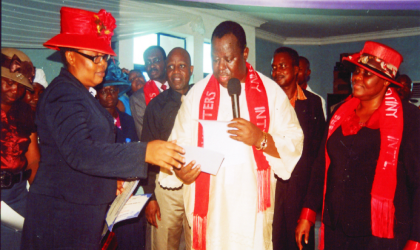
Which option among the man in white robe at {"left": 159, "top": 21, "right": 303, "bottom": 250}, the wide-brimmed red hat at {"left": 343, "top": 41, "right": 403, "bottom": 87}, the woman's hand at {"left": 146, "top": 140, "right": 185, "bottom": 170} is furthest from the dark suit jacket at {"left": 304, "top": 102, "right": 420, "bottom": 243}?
the woman's hand at {"left": 146, "top": 140, "right": 185, "bottom": 170}

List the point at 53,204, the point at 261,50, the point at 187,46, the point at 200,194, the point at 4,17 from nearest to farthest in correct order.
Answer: the point at 53,204 < the point at 200,194 < the point at 4,17 < the point at 187,46 < the point at 261,50

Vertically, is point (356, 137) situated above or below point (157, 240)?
above

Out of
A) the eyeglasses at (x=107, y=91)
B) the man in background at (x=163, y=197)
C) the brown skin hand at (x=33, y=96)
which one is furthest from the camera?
the eyeglasses at (x=107, y=91)

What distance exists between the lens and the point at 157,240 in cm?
284

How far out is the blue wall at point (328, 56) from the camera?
33.1ft

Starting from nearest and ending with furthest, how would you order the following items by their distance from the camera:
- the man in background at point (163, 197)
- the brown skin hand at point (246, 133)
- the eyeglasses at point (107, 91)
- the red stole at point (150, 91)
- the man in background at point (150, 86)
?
the brown skin hand at point (246, 133) < the man in background at point (163, 197) < the eyeglasses at point (107, 91) < the man in background at point (150, 86) < the red stole at point (150, 91)

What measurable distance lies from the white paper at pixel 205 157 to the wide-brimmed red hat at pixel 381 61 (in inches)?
46.5

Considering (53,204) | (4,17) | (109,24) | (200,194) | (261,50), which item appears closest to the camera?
(53,204)

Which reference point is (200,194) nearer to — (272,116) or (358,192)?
(272,116)

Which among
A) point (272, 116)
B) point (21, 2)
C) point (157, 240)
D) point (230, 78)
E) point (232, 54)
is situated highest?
point (21, 2)

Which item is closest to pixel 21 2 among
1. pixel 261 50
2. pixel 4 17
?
pixel 4 17

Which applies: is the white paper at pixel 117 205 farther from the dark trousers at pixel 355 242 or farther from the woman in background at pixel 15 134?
the dark trousers at pixel 355 242

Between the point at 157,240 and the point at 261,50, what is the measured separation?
8742mm

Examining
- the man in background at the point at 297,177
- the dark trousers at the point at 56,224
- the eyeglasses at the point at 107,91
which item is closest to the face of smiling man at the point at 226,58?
the dark trousers at the point at 56,224
